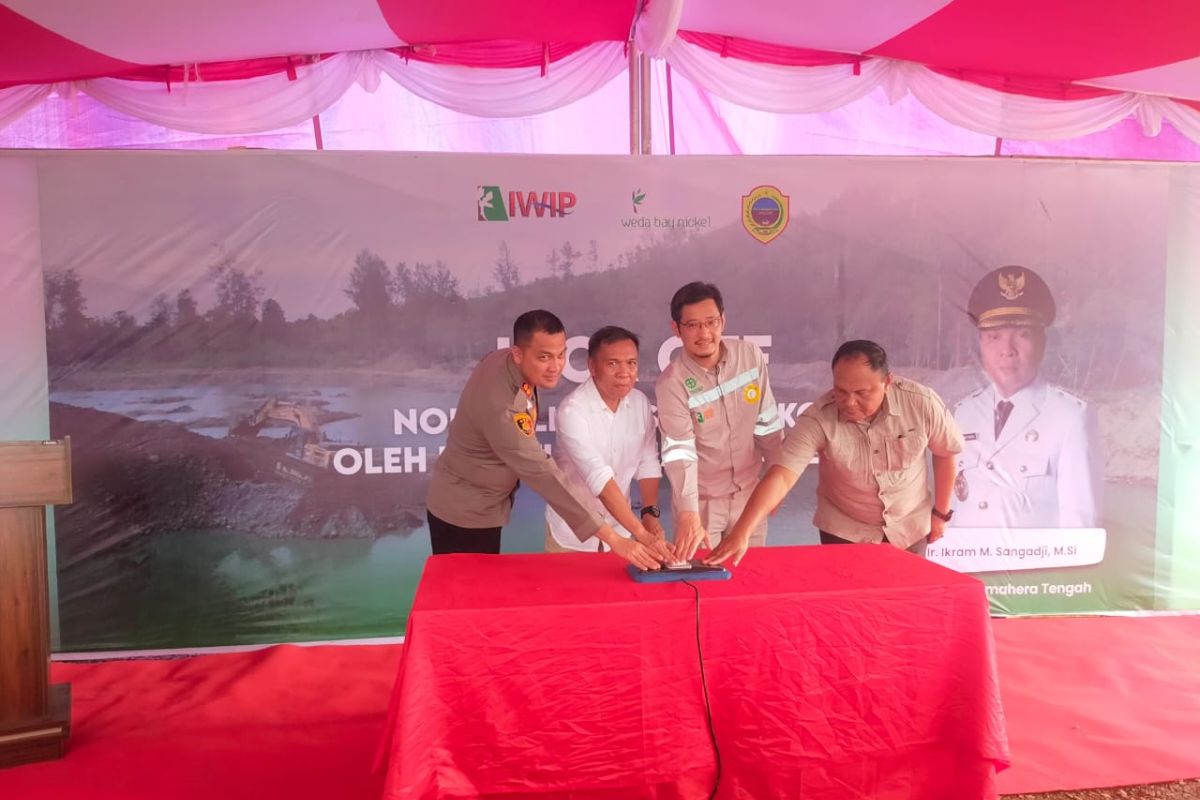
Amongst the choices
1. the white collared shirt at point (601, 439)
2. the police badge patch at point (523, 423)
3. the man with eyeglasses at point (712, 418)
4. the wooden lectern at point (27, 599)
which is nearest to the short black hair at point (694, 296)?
the man with eyeglasses at point (712, 418)

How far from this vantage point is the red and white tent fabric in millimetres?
2914

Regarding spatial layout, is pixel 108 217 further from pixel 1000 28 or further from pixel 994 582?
pixel 994 582

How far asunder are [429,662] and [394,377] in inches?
71.9

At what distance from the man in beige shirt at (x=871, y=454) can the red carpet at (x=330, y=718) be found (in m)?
0.74

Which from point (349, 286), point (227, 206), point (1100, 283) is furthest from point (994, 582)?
point (227, 206)

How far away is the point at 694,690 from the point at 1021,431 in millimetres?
2525

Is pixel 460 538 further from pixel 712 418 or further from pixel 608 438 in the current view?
pixel 712 418

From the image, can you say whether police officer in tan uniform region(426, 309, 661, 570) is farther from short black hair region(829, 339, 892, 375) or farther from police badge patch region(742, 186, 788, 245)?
police badge patch region(742, 186, 788, 245)

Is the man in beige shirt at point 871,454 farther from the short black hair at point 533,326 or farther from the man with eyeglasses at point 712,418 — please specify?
the short black hair at point 533,326

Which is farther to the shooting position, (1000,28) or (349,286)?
(349,286)

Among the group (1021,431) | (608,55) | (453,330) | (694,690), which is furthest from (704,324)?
(1021,431)

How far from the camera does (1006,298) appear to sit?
3.69 m

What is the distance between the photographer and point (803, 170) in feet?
11.7

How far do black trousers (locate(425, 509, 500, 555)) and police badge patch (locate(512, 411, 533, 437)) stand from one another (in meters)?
0.47
